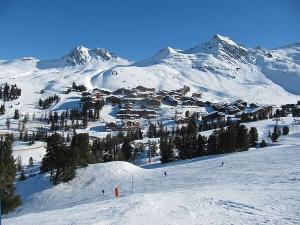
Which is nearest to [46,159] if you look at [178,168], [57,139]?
[57,139]

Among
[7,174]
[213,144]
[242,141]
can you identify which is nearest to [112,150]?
[213,144]

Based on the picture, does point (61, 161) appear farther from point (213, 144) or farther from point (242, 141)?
point (213, 144)

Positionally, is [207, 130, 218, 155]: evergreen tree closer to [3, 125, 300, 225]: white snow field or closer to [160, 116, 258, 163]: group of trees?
[160, 116, 258, 163]: group of trees

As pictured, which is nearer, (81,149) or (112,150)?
(81,149)

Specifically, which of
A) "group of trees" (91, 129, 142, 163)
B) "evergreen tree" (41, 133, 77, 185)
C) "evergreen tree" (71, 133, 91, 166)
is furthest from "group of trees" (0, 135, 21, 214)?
A: "group of trees" (91, 129, 142, 163)

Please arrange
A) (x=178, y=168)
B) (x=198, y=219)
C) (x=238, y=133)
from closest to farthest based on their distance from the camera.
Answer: (x=198, y=219) < (x=178, y=168) < (x=238, y=133)

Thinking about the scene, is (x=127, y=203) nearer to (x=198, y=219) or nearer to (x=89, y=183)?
(x=198, y=219)
